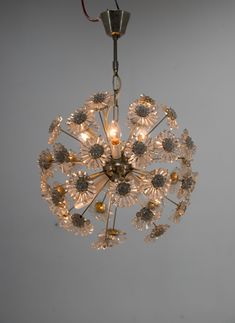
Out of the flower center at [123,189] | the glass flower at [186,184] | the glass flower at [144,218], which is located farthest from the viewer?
the glass flower at [186,184]

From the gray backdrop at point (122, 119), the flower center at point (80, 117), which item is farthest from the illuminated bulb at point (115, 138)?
the gray backdrop at point (122, 119)

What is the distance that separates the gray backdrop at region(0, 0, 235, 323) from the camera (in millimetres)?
3041

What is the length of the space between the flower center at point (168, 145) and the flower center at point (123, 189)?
183 millimetres

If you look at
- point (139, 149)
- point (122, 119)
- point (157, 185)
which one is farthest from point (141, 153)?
point (122, 119)

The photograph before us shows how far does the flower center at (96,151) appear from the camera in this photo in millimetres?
1356

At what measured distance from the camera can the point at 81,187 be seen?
4.40 feet

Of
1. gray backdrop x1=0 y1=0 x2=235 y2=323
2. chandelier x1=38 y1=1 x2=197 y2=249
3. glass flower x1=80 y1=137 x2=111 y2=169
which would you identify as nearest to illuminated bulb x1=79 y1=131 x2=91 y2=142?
chandelier x1=38 y1=1 x2=197 y2=249

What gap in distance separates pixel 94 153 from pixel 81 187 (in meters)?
0.12

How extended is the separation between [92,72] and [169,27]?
0.65 m

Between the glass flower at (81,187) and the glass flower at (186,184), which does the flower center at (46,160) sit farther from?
the glass flower at (186,184)

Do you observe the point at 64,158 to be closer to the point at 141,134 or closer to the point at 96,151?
the point at 96,151

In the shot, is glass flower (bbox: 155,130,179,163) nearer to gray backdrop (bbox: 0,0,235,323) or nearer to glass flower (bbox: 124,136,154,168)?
glass flower (bbox: 124,136,154,168)

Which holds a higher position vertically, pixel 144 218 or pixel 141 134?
pixel 141 134

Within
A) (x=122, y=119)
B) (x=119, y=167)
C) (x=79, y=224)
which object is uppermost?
(x=122, y=119)
